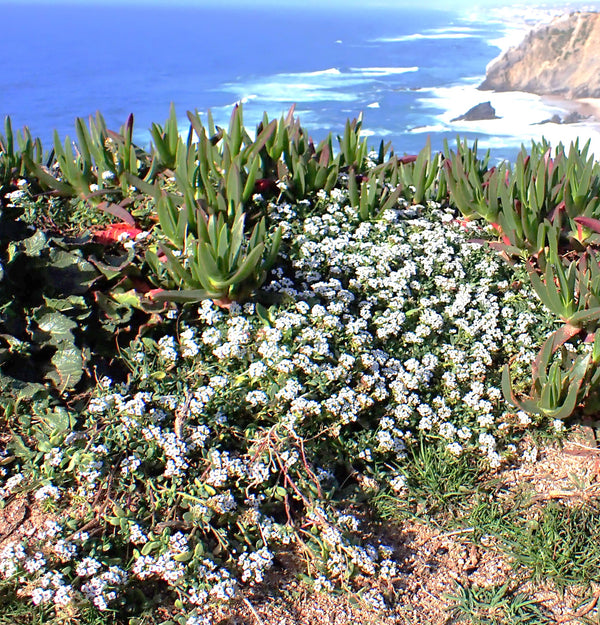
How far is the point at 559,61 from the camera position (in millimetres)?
29938

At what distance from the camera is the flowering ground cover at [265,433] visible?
88.8 inches

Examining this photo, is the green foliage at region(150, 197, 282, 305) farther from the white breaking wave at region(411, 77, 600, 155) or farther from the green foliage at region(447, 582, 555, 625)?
the white breaking wave at region(411, 77, 600, 155)

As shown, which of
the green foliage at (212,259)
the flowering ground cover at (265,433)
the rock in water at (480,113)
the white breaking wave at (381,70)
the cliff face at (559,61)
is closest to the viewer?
the flowering ground cover at (265,433)

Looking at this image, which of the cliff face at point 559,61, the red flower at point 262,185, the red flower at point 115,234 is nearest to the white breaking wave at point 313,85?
the cliff face at point 559,61

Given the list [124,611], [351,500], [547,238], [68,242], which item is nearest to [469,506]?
[351,500]

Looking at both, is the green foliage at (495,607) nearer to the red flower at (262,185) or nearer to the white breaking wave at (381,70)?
the red flower at (262,185)

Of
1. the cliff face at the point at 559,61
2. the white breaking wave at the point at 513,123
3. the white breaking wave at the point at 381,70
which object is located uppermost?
the cliff face at the point at 559,61

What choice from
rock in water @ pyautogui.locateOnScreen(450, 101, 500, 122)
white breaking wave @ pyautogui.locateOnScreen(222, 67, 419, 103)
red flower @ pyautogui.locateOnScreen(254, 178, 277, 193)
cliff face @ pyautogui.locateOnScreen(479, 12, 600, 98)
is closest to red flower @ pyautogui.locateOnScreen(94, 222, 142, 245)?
red flower @ pyautogui.locateOnScreen(254, 178, 277, 193)

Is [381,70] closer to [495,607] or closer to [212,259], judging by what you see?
[212,259]

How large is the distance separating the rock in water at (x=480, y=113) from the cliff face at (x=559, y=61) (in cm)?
465

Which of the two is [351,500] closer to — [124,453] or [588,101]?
[124,453]

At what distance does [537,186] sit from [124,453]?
2498mm

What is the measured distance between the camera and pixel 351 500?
104 inches

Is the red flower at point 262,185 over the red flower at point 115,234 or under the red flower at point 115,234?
over
